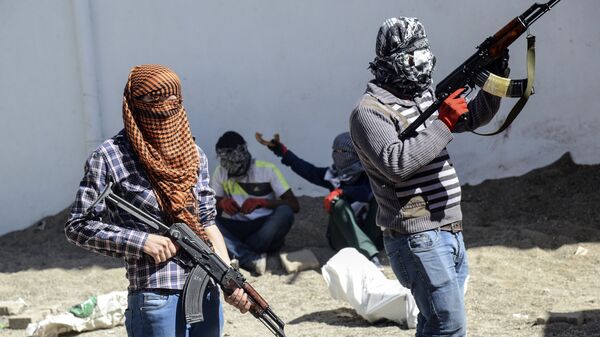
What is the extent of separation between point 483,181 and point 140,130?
206 inches

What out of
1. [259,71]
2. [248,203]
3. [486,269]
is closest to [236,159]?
[248,203]

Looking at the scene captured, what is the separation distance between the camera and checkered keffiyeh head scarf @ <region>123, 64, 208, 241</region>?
310 cm

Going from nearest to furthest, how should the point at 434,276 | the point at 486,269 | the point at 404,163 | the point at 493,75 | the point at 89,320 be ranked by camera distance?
the point at 404,163, the point at 434,276, the point at 493,75, the point at 89,320, the point at 486,269

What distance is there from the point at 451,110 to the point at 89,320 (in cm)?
326

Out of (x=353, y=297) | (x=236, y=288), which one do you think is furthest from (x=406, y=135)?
(x=353, y=297)

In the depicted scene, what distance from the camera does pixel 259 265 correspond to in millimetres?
6879

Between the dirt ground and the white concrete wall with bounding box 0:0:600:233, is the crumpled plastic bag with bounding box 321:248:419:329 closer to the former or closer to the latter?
the dirt ground

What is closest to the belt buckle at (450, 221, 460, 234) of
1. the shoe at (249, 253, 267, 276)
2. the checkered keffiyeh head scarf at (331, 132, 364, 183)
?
the checkered keffiyeh head scarf at (331, 132, 364, 183)

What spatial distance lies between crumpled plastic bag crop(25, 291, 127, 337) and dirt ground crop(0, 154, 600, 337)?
0.06 meters

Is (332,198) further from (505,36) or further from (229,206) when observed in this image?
(505,36)

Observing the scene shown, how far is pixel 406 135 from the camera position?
327 centimetres

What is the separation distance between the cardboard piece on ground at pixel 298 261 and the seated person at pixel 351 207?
0.24m

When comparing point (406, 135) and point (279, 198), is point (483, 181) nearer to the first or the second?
point (279, 198)

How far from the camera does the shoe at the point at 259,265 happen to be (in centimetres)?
687
